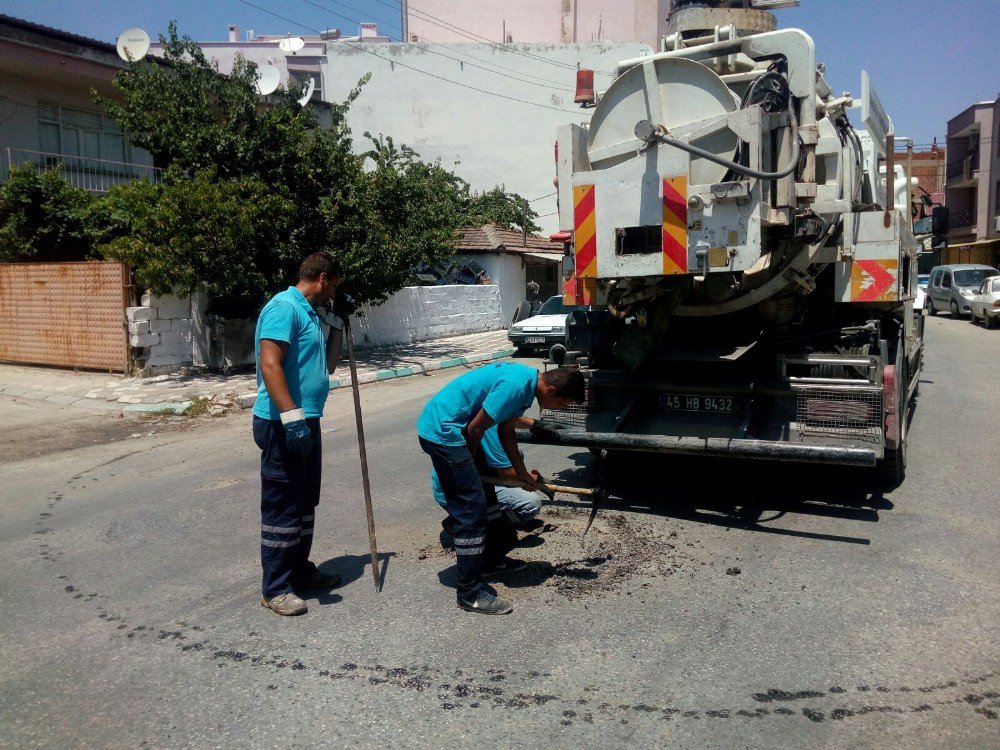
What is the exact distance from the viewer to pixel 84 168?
18766mm

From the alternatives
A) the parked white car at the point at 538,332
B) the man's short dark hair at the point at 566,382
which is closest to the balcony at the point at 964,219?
the parked white car at the point at 538,332

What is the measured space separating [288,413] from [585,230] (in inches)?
99.5

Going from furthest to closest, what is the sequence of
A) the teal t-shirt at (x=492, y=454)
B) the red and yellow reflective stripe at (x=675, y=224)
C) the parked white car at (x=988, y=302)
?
the parked white car at (x=988, y=302)
the red and yellow reflective stripe at (x=675, y=224)
the teal t-shirt at (x=492, y=454)

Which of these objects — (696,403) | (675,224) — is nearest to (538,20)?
(696,403)

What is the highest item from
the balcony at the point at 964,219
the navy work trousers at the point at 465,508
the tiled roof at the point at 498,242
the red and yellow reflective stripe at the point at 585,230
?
the balcony at the point at 964,219

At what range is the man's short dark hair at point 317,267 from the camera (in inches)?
173

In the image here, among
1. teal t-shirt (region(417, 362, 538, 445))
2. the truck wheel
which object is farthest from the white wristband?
the truck wheel

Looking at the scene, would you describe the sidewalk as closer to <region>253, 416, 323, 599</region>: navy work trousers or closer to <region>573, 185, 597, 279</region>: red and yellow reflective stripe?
<region>573, 185, 597, 279</region>: red and yellow reflective stripe

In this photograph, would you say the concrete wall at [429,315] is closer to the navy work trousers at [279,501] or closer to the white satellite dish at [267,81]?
the white satellite dish at [267,81]

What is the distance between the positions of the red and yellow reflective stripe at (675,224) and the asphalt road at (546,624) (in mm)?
1825

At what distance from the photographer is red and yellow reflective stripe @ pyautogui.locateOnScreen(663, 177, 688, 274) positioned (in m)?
5.16

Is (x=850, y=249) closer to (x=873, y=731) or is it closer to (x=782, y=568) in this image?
(x=782, y=568)

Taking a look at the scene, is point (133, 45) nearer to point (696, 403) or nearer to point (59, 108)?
point (59, 108)

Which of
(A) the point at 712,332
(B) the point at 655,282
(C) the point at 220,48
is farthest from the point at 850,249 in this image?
(C) the point at 220,48
